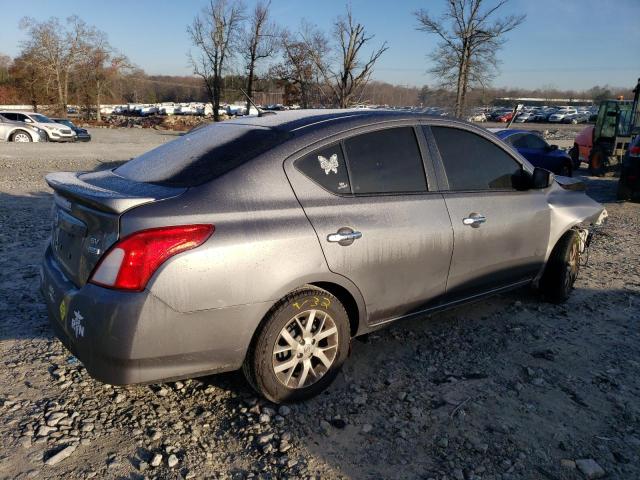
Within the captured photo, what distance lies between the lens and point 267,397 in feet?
9.87

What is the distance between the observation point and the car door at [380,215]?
3.04m

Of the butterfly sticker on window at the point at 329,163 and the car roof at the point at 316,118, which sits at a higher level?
the car roof at the point at 316,118

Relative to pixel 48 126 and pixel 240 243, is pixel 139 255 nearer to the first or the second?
pixel 240 243

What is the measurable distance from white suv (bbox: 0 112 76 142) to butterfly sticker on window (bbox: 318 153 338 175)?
Answer: 23.9 m

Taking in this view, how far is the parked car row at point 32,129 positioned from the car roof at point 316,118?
22.1 meters

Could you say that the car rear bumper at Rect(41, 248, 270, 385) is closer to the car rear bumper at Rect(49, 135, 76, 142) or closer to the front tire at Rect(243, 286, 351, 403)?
the front tire at Rect(243, 286, 351, 403)

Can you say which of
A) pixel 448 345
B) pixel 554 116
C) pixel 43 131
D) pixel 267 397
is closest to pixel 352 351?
pixel 448 345

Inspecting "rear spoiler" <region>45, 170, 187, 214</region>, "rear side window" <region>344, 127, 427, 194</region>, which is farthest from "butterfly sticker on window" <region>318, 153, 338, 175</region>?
"rear spoiler" <region>45, 170, 187, 214</region>

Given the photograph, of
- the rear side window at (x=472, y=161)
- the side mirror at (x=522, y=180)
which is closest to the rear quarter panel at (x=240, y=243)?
the rear side window at (x=472, y=161)

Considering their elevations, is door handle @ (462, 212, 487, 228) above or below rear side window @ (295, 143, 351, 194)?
below

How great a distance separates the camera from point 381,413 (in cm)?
307

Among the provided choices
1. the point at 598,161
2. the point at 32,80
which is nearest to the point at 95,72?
the point at 32,80

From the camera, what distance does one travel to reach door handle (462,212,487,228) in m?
3.71

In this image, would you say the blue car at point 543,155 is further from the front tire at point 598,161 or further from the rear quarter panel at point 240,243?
the rear quarter panel at point 240,243
